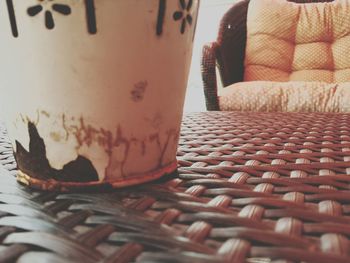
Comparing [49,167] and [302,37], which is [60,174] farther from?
[302,37]

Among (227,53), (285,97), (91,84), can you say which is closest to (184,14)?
(91,84)

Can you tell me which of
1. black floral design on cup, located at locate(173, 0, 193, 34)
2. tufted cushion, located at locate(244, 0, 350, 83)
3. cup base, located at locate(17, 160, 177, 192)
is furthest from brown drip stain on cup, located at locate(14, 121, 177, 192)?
tufted cushion, located at locate(244, 0, 350, 83)

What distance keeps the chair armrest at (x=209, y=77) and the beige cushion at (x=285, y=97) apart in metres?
0.10

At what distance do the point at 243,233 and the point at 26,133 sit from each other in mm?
151

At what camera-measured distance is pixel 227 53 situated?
1.80 metres

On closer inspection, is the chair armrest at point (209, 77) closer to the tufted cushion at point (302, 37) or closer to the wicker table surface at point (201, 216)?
the tufted cushion at point (302, 37)

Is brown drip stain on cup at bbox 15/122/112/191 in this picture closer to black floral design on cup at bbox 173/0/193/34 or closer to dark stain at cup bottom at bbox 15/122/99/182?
dark stain at cup bottom at bbox 15/122/99/182

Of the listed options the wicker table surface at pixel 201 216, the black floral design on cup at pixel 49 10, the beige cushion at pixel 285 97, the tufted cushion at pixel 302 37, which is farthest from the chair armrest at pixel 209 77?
the black floral design on cup at pixel 49 10

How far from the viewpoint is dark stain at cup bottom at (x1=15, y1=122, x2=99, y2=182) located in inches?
9.0

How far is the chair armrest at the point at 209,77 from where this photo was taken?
140 cm

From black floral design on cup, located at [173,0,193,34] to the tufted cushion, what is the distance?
5.78ft

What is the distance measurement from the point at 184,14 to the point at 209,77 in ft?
3.87

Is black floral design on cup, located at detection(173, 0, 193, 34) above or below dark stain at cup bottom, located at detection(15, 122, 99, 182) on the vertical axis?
above

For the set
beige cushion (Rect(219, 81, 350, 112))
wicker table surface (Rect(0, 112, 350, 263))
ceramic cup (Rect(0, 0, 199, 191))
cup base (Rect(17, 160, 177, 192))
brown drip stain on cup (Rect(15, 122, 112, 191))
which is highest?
ceramic cup (Rect(0, 0, 199, 191))
